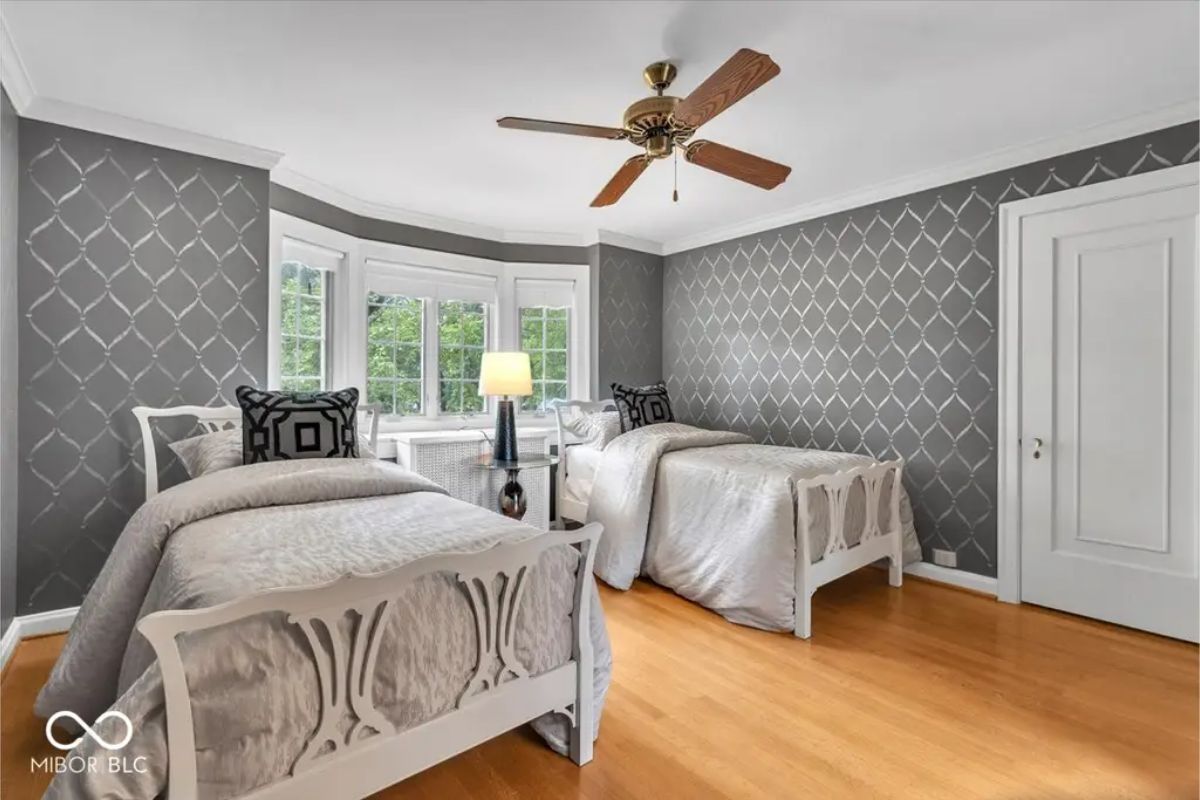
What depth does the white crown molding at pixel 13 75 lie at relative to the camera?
203cm

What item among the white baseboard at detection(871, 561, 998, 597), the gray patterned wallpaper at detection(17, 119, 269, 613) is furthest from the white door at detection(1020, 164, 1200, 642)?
the gray patterned wallpaper at detection(17, 119, 269, 613)

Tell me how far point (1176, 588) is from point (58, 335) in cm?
512

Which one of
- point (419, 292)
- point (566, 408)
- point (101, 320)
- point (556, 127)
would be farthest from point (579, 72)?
point (566, 408)

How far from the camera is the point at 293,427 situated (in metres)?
2.47

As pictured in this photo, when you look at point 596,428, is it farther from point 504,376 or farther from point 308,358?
point 308,358

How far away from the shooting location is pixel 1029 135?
285cm

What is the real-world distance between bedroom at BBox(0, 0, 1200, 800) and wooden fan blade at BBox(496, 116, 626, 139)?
0.02 meters

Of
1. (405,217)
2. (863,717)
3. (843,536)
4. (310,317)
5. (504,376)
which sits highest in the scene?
(405,217)

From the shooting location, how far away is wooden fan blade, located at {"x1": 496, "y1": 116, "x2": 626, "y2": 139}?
1986mm

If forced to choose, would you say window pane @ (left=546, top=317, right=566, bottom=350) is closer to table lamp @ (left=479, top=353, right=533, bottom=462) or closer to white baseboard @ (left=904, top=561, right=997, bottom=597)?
table lamp @ (left=479, top=353, right=533, bottom=462)

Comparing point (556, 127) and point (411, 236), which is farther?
point (411, 236)

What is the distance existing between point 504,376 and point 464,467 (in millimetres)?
669

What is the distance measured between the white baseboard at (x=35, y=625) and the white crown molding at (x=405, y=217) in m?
2.35

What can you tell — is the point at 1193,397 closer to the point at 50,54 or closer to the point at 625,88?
the point at 625,88
